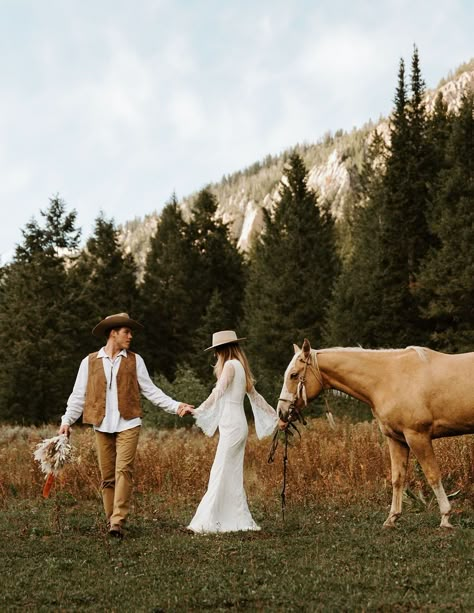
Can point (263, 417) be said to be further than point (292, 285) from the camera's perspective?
No

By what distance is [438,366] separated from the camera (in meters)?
7.55

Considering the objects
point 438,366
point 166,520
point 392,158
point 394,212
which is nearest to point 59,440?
point 166,520

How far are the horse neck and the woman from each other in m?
0.93

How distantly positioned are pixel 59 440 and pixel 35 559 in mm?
1383

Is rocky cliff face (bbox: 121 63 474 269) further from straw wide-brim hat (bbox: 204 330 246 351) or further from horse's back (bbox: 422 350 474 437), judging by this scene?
horse's back (bbox: 422 350 474 437)

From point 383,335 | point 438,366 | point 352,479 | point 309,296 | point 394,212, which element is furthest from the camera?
point 309,296

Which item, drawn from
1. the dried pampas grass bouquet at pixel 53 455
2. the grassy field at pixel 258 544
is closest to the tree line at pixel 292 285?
the grassy field at pixel 258 544

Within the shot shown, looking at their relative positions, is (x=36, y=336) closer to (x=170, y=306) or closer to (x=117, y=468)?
(x=170, y=306)

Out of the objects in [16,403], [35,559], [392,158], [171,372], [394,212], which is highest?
[392,158]

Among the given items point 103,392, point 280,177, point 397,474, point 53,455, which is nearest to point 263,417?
point 397,474

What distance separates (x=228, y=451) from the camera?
26.5 feet

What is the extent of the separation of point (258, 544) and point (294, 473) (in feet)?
12.9

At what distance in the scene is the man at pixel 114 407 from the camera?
24.9 feet

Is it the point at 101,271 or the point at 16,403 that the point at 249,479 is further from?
the point at 101,271
